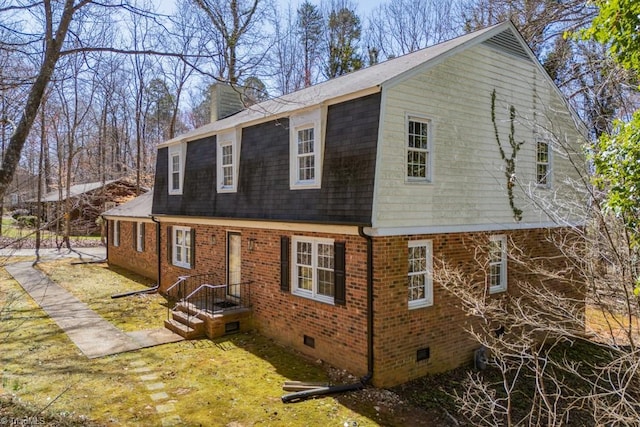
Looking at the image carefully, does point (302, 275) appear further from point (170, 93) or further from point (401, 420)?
point (170, 93)

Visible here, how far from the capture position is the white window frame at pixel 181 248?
14180 millimetres

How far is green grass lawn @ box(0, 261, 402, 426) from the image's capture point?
6777 mm

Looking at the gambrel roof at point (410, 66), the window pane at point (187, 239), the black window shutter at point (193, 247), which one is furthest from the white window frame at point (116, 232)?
the gambrel roof at point (410, 66)

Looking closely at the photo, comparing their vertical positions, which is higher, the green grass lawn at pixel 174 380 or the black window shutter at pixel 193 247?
the black window shutter at pixel 193 247

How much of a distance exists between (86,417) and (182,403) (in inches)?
57.2

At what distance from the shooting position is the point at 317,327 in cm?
902

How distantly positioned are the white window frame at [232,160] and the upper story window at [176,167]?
2474mm

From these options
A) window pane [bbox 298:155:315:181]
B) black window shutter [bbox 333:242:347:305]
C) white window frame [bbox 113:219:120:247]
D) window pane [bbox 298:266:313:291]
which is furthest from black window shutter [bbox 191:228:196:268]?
white window frame [bbox 113:219:120:247]

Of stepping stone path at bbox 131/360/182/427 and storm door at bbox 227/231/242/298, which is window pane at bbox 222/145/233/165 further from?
stepping stone path at bbox 131/360/182/427

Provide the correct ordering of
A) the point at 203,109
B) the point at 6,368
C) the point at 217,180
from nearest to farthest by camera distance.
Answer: the point at 6,368 < the point at 217,180 < the point at 203,109

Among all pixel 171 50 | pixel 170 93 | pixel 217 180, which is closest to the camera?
pixel 171 50

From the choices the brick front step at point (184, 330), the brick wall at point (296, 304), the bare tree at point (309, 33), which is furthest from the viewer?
the bare tree at point (309, 33)

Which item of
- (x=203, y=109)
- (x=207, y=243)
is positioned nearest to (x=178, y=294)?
(x=207, y=243)

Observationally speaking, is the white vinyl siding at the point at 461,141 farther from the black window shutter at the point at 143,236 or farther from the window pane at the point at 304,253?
the black window shutter at the point at 143,236
